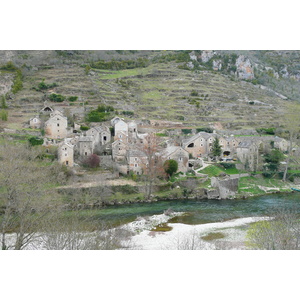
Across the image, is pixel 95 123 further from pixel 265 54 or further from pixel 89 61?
pixel 265 54

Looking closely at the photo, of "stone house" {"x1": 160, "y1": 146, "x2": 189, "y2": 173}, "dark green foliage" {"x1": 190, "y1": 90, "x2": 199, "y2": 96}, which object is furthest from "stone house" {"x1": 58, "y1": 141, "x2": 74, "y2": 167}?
"dark green foliage" {"x1": 190, "y1": 90, "x2": 199, "y2": 96}

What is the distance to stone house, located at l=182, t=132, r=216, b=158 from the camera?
2151 cm

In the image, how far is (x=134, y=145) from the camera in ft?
66.3

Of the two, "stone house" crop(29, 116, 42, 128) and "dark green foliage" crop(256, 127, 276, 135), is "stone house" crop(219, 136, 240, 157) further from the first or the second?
"stone house" crop(29, 116, 42, 128)

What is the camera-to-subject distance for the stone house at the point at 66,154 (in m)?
17.9

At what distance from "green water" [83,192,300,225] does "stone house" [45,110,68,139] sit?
8.73 metres

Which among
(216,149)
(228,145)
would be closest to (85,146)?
(216,149)

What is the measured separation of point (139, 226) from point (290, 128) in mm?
14372

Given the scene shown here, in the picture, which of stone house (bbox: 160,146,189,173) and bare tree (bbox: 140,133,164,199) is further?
stone house (bbox: 160,146,189,173)

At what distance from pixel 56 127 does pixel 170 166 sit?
875 centimetres

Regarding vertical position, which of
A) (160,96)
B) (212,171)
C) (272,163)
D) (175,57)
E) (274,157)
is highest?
(175,57)

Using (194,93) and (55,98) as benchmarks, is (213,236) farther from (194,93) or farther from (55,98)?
(194,93)

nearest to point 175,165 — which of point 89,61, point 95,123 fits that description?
point 95,123

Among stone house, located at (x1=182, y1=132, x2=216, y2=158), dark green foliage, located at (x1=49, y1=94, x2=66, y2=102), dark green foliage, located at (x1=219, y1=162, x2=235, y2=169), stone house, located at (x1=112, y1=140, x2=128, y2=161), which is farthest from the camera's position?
dark green foliage, located at (x1=49, y1=94, x2=66, y2=102)
